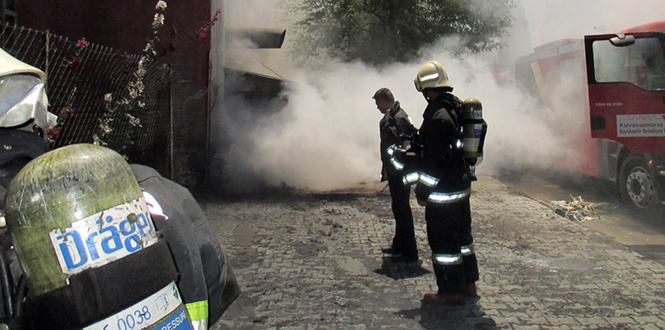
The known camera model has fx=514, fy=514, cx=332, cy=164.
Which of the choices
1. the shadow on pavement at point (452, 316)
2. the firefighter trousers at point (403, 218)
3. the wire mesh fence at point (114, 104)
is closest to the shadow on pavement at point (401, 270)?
the firefighter trousers at point (403, 218)

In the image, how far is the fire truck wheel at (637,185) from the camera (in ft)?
23.2

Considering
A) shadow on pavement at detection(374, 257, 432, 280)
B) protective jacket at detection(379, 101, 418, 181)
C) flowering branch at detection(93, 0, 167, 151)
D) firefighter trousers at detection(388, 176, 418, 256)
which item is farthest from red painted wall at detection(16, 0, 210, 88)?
shadow on pavement at detection(374, 257, 432, 280)

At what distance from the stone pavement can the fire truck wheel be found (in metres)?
1.34

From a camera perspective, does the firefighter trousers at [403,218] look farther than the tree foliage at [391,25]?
No

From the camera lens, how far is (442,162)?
381cm

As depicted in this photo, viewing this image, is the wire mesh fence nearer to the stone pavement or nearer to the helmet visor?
the stone pavement

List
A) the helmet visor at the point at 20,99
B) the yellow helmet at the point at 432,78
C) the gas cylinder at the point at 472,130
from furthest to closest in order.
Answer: the yellow helmet at the point at 432,78 → the gas cylinder at the point at 472,130 → the helmet visor at the point at 20,99

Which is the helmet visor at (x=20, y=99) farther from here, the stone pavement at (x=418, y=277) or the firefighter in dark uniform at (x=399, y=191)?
the firefighter in dark uniform at (x=399, y=191)

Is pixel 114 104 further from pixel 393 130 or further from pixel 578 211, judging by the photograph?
pixel 578 211

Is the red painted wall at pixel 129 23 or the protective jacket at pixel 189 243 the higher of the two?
the red painted wall at pixel 129 23

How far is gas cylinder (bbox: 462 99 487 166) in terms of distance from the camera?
3777 mm

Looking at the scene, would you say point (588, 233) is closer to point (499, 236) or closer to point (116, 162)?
point (499, 236)

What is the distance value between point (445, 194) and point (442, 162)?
0.24 m

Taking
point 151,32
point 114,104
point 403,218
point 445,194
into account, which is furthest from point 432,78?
point 151,32
